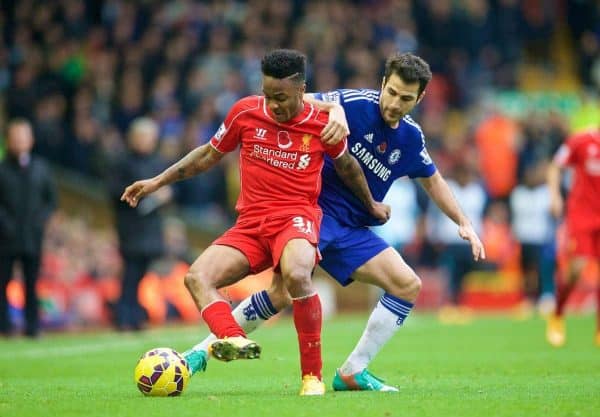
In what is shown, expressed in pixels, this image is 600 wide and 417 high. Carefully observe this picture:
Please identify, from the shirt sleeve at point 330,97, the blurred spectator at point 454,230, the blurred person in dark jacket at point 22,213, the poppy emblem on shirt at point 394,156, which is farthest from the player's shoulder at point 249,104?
the blurred spectator at point 454,230

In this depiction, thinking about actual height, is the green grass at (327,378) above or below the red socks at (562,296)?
below

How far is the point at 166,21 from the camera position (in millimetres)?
25500

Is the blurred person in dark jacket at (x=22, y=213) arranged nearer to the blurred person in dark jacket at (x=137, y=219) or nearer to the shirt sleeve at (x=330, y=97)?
the blurred person in dark jacket at (x=137, y=219)

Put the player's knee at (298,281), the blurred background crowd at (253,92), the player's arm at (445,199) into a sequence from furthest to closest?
the blurred background crowd at (253,92), the player's arm at (445,199), the player's knee at (298,281)

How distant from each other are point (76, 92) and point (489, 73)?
9.37 meters

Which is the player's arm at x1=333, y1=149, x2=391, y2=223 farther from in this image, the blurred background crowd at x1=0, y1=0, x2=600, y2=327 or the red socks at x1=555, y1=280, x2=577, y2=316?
the blurred background crowd at x1=0, y1=0, x2=600, y2=327

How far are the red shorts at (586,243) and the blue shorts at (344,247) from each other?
5.58 metres

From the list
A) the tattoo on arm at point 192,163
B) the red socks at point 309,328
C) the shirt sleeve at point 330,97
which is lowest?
the red socks at point 309,328

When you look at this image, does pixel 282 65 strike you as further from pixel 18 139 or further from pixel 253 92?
pixel 253 92

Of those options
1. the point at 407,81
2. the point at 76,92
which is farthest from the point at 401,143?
the point at 76,92

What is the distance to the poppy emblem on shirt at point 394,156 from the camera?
9320mm

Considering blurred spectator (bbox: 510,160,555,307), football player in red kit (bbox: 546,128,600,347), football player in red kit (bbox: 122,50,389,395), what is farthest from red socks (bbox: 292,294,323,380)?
blurred spectator (bbox: 510,160,555,307)

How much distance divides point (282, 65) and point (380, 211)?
1.44 metres

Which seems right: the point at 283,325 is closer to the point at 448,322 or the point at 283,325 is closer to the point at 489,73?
the point at 448,322
